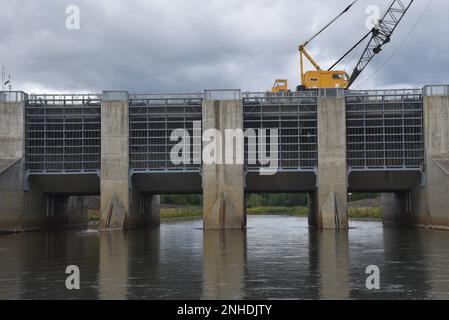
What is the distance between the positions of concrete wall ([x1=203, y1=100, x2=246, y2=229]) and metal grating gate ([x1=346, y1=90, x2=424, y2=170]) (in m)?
11.6

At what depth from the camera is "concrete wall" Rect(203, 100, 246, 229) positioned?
57.6 m

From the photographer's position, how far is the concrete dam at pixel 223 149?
5781 centimetres

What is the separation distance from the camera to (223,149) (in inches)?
2299

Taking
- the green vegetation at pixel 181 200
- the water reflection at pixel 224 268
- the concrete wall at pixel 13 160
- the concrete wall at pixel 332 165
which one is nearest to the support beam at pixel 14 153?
the concrete wall at pixel 13 160

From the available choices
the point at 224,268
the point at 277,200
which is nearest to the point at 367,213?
the point at 224,268

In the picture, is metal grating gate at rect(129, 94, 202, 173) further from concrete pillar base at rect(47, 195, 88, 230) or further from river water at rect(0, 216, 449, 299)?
river water at rect(0, 216, 449, 299)

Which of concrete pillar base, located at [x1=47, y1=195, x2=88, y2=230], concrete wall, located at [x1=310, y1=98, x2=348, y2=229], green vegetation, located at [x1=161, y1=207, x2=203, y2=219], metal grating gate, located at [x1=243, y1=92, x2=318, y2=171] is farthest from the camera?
green vegetation, located at [x1=161, y1=207, x2=203, y2=219]

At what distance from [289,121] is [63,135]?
23.4m

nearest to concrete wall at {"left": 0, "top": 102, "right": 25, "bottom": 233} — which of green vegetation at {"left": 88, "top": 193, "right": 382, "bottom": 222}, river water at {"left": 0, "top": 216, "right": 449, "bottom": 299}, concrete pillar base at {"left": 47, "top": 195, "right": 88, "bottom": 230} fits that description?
concrete pillar base at {"left": 47, "top": 195, "right": 88, "bottom": 230}

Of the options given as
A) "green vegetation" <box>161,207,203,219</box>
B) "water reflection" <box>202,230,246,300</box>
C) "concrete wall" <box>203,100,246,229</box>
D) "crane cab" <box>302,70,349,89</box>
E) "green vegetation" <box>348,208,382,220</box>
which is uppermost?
"crane cab" <box>302,70,349,89</box>

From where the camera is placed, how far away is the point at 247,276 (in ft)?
80.7

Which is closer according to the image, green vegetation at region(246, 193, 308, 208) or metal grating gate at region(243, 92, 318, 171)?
metal grating gate at region(243, 92, 318, 171)
